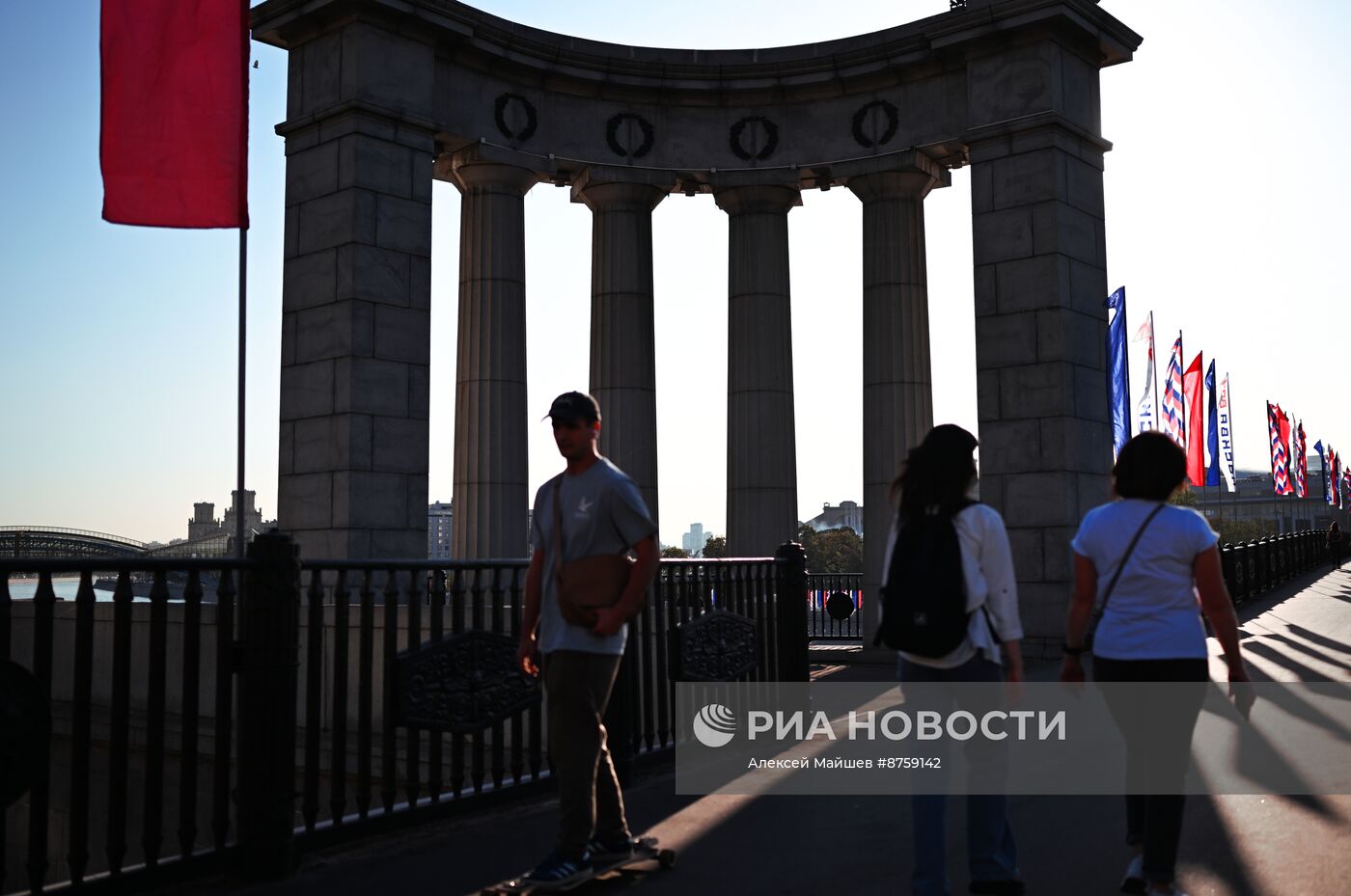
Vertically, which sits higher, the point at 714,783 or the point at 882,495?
the point at 882,495

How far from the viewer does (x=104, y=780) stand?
628 inches

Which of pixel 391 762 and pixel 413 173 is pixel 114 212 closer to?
pixel 391 762

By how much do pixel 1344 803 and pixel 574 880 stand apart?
4.63m

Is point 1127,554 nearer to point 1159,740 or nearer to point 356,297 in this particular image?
point 1159,740

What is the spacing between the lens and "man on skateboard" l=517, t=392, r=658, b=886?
5.67 metres

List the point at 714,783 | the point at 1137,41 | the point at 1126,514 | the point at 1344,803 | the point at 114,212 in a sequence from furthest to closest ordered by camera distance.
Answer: the point at 1137,41 < the point at 114,212 < the point at 714,783 < the point at 1344,803 < the point at 1126,514

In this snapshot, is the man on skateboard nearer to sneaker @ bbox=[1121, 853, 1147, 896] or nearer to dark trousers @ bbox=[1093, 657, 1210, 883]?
dark trousers @ bbox=[1093, 657, 1210, 883]

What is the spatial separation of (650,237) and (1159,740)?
51.9ft

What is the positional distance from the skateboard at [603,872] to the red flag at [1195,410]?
2971cm

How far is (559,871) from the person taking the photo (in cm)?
559

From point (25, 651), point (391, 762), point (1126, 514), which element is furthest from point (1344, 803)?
point (25, 651)

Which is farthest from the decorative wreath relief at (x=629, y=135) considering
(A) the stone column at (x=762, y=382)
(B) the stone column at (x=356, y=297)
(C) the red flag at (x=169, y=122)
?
(C) the red flag at (x=169, y=122)

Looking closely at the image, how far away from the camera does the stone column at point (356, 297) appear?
15461mm

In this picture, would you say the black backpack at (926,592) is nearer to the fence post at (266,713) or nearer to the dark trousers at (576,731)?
the dark trousers at (576,731)
